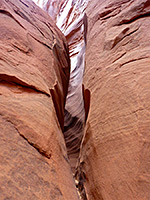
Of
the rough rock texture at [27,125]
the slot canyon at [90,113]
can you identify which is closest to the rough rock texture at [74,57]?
the slot canyon at [90,113]

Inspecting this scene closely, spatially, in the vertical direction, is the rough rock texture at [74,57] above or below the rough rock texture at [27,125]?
below

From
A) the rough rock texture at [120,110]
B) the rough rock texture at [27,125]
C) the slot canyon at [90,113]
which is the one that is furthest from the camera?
the rough rock texture at [120,110]

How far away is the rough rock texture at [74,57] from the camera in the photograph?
516cm

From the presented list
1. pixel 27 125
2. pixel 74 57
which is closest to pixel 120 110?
pixel 27 125

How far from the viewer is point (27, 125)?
73.9 inches

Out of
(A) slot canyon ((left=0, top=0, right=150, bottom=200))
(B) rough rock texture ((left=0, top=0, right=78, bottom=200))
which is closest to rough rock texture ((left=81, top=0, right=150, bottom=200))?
(A) slot canyon ((left=0, top=0, right=150, bottom=200))

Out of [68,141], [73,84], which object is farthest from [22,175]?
[73,84]

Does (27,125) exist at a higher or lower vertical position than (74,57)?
higher

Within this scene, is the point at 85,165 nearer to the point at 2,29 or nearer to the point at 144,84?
the point at 144,84

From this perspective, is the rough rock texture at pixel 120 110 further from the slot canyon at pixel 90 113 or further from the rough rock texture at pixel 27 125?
the rough rock texture at pixel 27 125

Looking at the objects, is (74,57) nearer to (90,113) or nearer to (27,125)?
(90,113)

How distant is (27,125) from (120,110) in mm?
1075

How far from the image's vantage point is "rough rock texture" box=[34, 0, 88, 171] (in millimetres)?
5164

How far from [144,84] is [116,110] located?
0.44m
